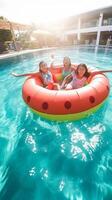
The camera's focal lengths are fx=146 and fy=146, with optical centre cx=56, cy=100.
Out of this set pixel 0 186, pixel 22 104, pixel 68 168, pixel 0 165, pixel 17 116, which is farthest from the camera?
pixel 22 104

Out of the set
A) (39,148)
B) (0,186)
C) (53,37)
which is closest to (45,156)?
(39,148)

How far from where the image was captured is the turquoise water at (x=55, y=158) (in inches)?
81.4

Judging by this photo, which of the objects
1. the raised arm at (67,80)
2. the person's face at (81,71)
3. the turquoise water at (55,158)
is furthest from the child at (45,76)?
the turquoise water at (55,158)

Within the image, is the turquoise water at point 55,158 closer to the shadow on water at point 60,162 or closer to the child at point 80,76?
the shadow on water at point 60,162

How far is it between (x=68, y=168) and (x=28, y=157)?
2.47 feet

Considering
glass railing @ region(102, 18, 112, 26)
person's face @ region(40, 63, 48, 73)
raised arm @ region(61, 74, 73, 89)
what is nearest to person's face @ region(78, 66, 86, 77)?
raised arm @ region(61, 74, 73, 89)

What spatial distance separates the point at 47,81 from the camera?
4.00 m

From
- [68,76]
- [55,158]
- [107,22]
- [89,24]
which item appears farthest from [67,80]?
[89,24]

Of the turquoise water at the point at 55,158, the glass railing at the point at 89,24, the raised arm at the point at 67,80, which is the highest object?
the glass railing at the point at 89,24

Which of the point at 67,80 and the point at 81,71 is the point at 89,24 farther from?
the point at 81,71

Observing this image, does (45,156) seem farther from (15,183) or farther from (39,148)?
(15,183)

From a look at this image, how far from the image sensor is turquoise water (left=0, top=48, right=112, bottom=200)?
207 cm

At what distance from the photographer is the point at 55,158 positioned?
2.59m

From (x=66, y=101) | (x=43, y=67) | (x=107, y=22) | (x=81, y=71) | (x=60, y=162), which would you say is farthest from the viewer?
(x=107, y=22)
